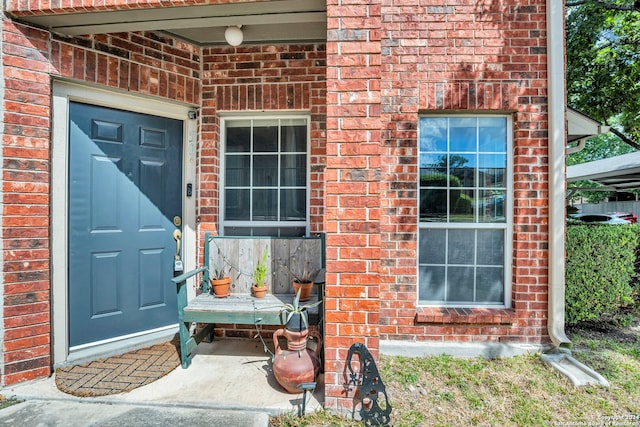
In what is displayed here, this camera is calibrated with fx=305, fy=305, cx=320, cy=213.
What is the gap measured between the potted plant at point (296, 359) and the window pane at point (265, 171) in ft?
4.49

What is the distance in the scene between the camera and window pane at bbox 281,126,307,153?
3080 millimetres

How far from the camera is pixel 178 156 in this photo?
3049 millimetres

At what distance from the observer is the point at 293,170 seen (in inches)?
122

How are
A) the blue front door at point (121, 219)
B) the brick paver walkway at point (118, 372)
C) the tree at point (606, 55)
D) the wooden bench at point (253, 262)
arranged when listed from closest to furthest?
the brick paver walkway at point (118, 372) → the blue front door at point (121, 219) → the wooden bench at point (253, 262) → the tree at point (606, 55)

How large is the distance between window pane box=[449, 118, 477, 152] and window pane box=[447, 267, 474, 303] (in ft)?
3.82

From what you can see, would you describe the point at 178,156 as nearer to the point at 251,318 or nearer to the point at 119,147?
the point at 119,147

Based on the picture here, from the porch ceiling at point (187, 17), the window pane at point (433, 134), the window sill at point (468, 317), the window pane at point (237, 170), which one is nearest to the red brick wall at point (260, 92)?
the window pane at point (237, 170)

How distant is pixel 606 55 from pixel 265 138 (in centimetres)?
583

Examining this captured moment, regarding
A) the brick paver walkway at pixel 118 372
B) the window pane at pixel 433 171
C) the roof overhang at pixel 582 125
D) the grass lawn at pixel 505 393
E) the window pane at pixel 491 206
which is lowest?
the grass lawn at pixel 505 393

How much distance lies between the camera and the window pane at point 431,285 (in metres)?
2.96

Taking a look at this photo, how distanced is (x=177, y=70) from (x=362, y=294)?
2684 millimetres

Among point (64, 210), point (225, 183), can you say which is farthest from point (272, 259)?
point (64, 210)

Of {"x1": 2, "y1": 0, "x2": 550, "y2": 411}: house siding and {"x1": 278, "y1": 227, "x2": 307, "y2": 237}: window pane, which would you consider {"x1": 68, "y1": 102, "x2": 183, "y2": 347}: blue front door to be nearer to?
{"x1": 2, "y1": 0, "x2": 550, "y2": 411}: house siding

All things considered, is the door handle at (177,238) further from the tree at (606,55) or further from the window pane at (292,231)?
the tree at (606,55)
